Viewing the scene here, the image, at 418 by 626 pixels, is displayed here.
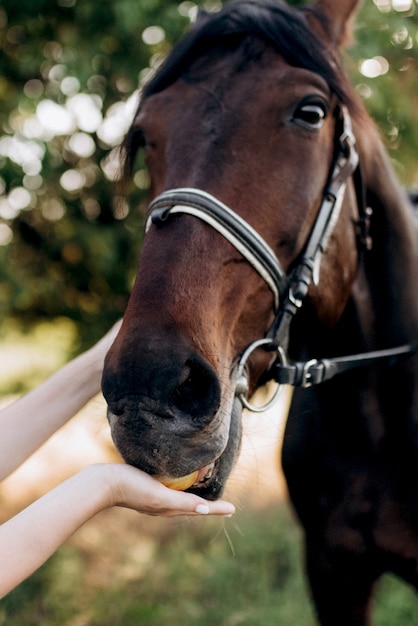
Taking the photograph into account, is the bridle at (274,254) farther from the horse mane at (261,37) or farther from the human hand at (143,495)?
the human hand at (143,495)

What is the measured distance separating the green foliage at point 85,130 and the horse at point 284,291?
0.97 m

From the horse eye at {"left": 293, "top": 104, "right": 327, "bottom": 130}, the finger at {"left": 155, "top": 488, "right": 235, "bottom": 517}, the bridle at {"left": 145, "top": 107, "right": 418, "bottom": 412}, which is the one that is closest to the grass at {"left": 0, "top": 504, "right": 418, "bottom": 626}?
the bridle at {"left": 145, "top": 107, "right": 418, "bottom": 412}

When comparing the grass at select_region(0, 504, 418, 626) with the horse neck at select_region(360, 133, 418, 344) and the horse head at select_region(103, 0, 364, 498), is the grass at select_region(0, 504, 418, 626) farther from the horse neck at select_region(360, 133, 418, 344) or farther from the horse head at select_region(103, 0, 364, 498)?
the horse head at select_region(103, 0, 364, 498)

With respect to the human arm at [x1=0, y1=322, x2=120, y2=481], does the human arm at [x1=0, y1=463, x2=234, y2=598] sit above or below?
above

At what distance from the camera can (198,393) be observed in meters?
1.64

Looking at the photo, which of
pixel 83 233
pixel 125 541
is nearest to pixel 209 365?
pixel 83 233

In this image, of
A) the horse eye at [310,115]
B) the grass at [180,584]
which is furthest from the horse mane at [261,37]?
the grass at [180,584]

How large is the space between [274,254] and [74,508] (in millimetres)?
869

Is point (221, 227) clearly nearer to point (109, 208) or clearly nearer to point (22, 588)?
point (109, 208)

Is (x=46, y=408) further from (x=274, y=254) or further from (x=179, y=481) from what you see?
(x=274, y=254)

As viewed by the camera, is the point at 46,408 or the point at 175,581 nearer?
the point at 46,408

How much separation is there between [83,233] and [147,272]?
7.72ft

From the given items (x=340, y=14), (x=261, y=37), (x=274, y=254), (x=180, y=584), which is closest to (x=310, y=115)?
(x=261, y=37)

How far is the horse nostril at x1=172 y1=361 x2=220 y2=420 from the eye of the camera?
1604mm
